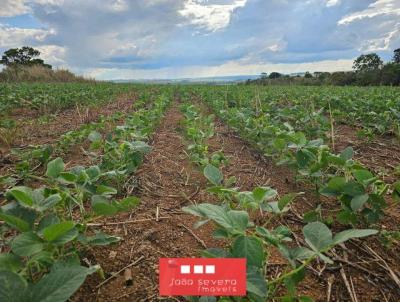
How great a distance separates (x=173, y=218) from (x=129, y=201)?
2.28ft

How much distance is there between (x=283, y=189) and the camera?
2.42m

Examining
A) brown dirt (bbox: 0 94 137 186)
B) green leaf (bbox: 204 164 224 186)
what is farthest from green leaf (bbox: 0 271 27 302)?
brown dirt (bbox: 0 94 137 186)

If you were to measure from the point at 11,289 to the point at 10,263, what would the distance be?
0.24 m

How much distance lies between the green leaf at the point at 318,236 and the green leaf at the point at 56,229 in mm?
686

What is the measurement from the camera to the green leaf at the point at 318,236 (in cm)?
103

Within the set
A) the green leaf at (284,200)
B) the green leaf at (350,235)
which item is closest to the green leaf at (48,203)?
the green leaf at (284,200)

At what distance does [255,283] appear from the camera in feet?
3.11

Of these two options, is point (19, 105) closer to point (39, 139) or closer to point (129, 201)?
point (39, 139)

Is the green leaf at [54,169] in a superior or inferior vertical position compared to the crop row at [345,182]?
superior

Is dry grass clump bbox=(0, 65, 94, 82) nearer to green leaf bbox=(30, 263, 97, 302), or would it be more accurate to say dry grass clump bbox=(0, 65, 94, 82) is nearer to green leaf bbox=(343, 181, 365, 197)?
green leaf bbox=(343, 181, 365, 197)

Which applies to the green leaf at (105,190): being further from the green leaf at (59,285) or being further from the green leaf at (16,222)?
the green leaf at (59,285)

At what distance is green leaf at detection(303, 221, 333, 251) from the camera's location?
1029 mm

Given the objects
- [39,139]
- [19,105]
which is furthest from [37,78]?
[39,139]

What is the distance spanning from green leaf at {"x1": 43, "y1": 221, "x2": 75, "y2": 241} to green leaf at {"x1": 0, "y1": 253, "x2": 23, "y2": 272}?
4.7 inches
